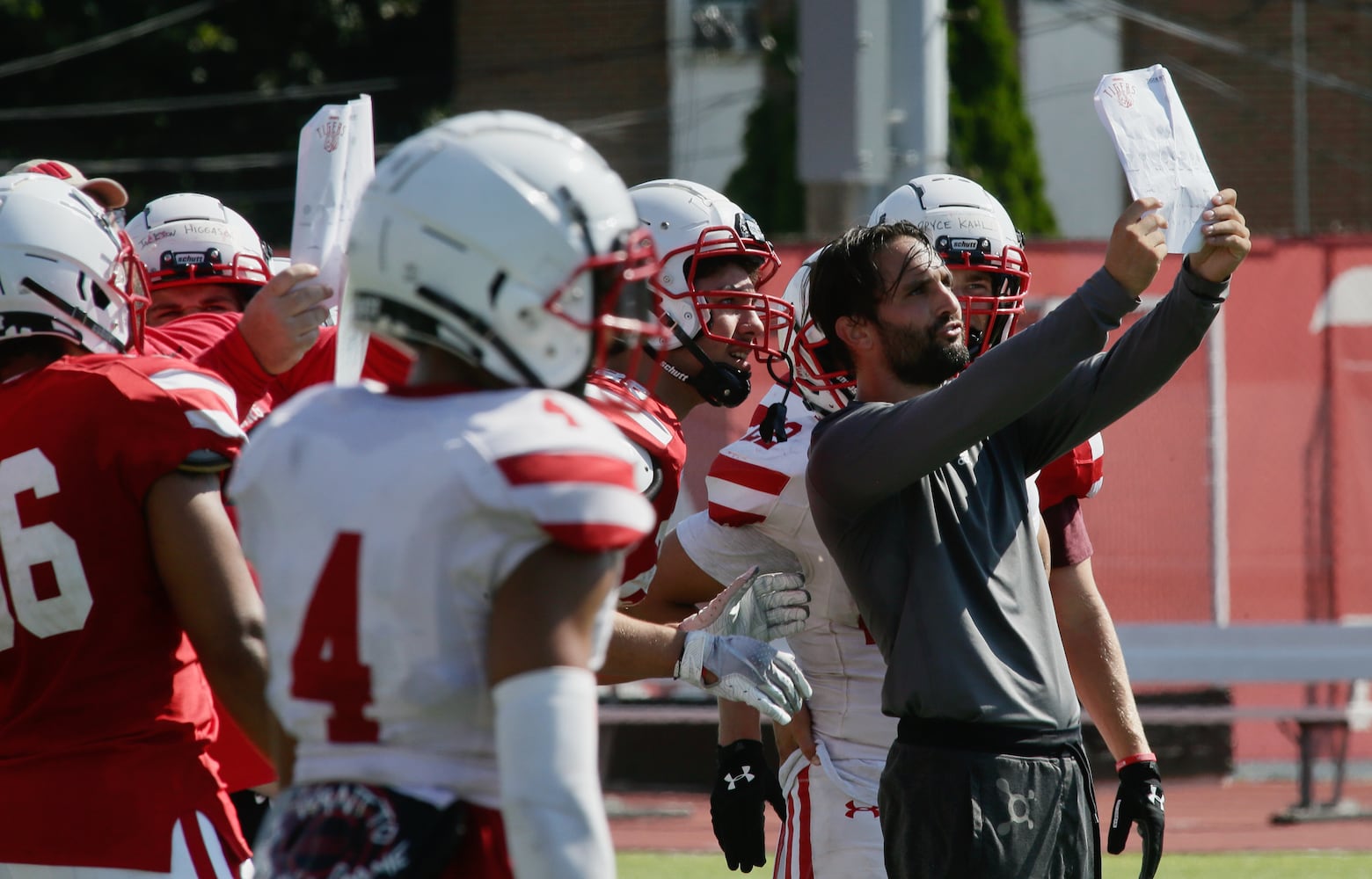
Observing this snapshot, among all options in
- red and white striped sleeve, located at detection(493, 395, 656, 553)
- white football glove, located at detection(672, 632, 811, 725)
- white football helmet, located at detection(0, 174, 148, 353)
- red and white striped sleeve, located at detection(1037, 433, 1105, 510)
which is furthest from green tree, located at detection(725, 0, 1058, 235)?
red and white striped sleeve, located at detection(493, 395, 656, 553)

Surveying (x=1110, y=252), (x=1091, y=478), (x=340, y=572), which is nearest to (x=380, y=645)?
(x=340, y=572)

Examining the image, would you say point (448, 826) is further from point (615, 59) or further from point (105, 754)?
point (615, 59)

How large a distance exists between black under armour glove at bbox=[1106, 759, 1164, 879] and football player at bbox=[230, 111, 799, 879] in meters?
1.73

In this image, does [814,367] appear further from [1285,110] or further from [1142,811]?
[1285,110]

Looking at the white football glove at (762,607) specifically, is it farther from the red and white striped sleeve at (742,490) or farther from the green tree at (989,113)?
the green tree at (989,113)

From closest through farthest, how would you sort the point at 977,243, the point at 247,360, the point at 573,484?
the point at 573,484
the point at 247,360
the point at 977,243

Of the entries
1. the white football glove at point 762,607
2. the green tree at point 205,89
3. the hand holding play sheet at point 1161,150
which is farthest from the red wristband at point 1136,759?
the green tree at point 205,89

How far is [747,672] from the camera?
270 cm

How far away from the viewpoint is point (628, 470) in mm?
1942

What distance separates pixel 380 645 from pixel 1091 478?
2038 mm

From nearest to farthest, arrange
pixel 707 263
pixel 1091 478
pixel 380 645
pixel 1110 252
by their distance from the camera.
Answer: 1. pixel 380 645
2. pixel 1110 252
3. pixel 1091 478
4. pixel 707 263

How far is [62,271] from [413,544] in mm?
1101

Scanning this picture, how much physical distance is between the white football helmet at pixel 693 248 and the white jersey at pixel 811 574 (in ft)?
1.27

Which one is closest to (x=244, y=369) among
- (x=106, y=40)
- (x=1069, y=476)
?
(x=1069, y=476)
